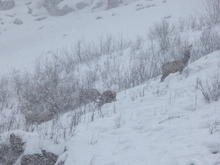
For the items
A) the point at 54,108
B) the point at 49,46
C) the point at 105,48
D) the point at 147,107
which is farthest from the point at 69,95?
the point at 49,46

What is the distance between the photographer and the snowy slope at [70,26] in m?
18.2

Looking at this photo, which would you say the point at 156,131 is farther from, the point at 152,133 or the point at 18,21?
the point at 18,21

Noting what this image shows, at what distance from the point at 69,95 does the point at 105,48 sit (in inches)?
273

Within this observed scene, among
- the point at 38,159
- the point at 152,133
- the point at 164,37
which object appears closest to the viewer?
the point at 38,159

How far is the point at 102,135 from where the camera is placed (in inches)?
184

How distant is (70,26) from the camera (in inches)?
936

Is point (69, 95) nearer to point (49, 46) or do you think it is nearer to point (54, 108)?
point (54, 108)

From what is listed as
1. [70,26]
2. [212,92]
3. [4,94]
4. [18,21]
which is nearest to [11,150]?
[212,92]

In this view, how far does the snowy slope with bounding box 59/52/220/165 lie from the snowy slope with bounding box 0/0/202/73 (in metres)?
10.7

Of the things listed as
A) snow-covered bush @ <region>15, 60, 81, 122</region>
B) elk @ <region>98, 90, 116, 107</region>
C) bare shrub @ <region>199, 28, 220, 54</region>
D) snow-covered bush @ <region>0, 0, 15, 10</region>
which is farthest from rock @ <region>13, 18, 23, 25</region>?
elk @ <region>98, 90, 116, 107</region>

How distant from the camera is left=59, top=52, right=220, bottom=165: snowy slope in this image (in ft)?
11.9

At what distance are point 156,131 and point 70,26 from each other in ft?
66.0

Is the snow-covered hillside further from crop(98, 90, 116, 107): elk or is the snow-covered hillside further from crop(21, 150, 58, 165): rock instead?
crop(98, 90, 116, 107): elk

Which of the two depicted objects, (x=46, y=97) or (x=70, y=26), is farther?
(x=70, y=26)
